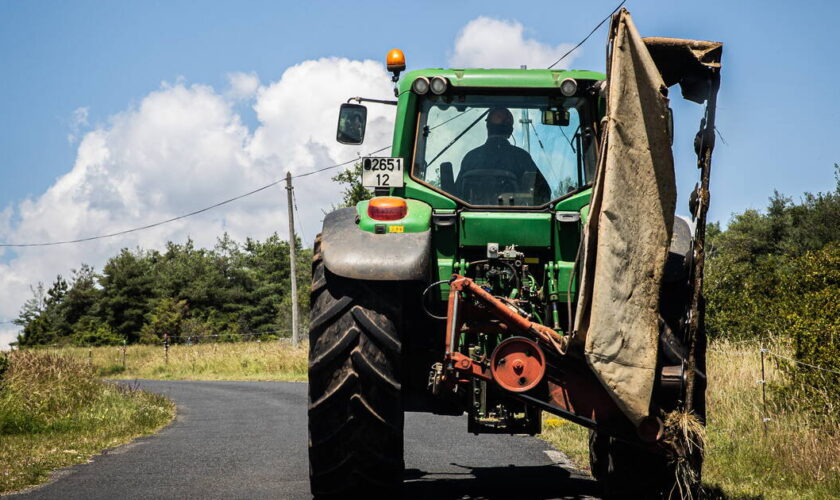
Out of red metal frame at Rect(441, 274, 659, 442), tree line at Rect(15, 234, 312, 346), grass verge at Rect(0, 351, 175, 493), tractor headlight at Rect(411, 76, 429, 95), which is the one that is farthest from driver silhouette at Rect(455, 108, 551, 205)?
tree line at Rect(15, 234, 312, 346)

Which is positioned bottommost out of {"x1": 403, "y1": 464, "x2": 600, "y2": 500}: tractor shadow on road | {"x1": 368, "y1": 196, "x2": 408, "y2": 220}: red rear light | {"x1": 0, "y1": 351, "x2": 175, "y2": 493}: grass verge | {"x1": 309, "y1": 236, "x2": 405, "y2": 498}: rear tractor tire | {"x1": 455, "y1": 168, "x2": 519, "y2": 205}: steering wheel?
{"x1": 403, "y1": 464, "x2": 600, "y2": 500}: tractor shadow on road

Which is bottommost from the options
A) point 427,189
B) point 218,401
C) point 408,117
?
point 218,401

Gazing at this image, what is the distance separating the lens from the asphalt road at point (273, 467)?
728 cm

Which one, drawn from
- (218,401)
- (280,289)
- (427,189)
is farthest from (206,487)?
(280,289)

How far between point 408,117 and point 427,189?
53cm

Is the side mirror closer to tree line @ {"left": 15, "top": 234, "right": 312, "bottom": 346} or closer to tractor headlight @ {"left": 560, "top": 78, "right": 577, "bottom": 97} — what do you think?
tractor headlight @ {"left": 560, "top": 78, "right": 577, "bottom": 97}

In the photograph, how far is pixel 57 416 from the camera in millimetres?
13695

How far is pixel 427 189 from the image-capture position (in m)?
6.54

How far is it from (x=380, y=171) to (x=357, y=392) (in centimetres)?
156

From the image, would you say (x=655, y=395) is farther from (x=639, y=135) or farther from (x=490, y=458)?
(x=490, y=458)

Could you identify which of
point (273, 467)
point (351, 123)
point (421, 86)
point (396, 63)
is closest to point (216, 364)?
point (273, 467)

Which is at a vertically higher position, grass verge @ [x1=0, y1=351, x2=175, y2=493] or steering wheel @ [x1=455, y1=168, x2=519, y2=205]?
steering wheel @ [x1=455, y1=168, x2=519, y2=205]

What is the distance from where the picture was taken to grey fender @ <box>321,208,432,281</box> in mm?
5633

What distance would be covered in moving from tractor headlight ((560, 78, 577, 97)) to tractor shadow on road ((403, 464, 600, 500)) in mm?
2788
